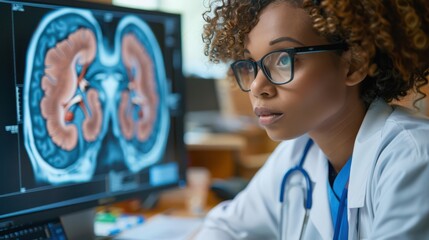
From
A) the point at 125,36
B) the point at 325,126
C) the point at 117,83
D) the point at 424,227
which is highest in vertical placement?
the point at 125,36

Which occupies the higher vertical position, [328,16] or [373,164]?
[328,16]

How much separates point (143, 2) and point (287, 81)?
345 cm

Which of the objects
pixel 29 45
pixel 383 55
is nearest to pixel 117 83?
pixel 29 45

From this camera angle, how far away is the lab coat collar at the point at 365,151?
36.2 inches

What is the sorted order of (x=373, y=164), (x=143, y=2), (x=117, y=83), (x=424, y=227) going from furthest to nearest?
1. (x=143, y=2)
2. (x=117, y=83)
3. (x=373, y=164)
4. (x=424, y=227)

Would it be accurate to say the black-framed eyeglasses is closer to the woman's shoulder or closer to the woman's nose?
the woman's nose

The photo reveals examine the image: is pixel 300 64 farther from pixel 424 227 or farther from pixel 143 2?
pixel 143 2

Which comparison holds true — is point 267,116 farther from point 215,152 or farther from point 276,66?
point 215,152

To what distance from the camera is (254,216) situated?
1231 millimetres

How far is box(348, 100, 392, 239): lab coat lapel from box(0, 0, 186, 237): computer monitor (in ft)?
1.82

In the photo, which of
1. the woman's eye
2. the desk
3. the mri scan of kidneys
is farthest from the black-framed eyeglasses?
the desk

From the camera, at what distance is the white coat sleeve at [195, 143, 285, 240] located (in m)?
1.22

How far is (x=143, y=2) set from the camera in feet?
13.6

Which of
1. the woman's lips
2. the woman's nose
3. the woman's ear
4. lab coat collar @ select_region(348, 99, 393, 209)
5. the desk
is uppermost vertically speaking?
the woman's ear
